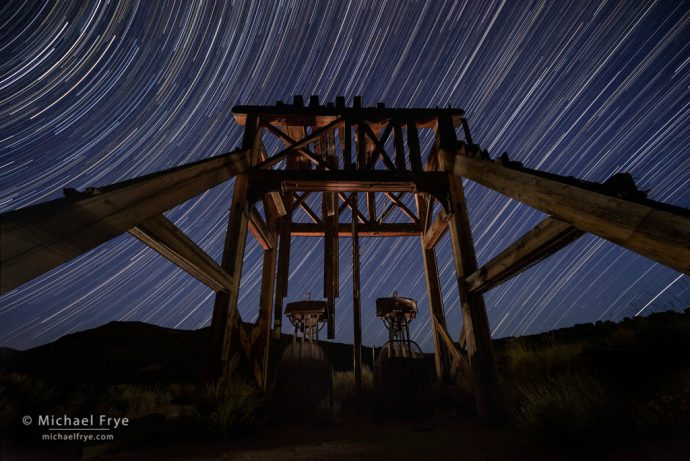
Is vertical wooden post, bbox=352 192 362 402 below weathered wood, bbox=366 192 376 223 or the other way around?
below

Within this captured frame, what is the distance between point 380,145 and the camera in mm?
6422

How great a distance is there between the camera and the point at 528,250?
3227 millimetres

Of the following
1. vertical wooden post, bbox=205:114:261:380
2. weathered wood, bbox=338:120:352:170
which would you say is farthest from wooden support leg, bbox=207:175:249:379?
weathered wood, bbox=338:120:352:170

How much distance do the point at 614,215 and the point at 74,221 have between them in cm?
340

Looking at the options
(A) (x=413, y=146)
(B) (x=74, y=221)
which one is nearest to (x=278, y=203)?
(A) (x=413, y=146)

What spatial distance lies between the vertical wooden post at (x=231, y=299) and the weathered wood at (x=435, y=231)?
434cm

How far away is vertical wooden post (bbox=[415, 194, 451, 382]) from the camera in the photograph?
747 cm

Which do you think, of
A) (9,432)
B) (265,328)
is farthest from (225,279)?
(9,432)

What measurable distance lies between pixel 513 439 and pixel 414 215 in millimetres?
6053

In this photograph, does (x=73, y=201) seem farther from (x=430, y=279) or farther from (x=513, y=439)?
(x=430, y=279)

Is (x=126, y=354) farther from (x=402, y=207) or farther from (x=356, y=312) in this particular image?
(x=402, y=207)

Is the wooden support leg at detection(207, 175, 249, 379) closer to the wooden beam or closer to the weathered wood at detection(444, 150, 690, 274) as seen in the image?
the wooden beam

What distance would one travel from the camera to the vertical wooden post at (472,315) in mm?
4387

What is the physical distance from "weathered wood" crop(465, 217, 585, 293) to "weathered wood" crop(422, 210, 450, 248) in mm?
2754
